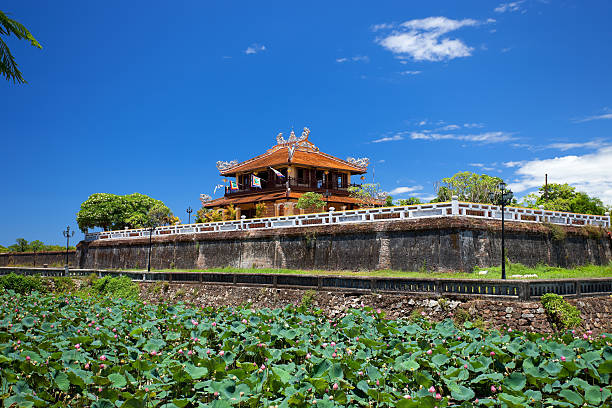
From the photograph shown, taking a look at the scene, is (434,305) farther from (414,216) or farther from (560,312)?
(414,216)

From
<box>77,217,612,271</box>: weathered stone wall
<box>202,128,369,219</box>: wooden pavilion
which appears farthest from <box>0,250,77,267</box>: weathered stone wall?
<box>77,217,612,271</box>: weathered stone wall

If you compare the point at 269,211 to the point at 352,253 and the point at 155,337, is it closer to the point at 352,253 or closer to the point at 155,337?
the point at 352,253

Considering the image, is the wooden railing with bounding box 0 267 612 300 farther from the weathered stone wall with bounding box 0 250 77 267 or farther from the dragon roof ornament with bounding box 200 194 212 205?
the weathered stone wall with bounding box 0 250 77 267

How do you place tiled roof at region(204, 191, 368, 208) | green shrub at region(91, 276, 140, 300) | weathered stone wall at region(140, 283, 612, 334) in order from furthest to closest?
tiled roof at region(204, 191, 368, 208) < green shrub at region(91, 276, 140, 300) < weathered stone wall at region(140, 283, 612, 334)

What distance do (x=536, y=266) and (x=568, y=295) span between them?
8.78 m

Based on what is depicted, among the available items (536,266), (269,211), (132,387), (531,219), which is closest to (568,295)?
(536,266)

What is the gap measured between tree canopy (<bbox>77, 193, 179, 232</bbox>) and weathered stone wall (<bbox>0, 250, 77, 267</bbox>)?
17.2 feet

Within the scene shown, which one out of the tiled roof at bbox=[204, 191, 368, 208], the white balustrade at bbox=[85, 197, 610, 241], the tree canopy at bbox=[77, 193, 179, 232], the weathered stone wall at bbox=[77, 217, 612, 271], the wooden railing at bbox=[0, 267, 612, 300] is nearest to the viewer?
the wooden railing at bbox=[0, 267, 612, 300]

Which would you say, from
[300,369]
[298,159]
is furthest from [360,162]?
[300,369]

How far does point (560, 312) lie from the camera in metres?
14.7

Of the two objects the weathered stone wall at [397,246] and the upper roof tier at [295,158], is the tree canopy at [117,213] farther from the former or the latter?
the weathered stone wall at [397,246]

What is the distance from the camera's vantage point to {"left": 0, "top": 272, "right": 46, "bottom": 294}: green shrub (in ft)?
95.9

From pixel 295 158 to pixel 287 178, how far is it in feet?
8.50

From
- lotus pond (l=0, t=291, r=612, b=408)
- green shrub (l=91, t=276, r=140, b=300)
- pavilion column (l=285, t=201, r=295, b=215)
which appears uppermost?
pavilion column (l=285, t=201, r=295, b=215)
